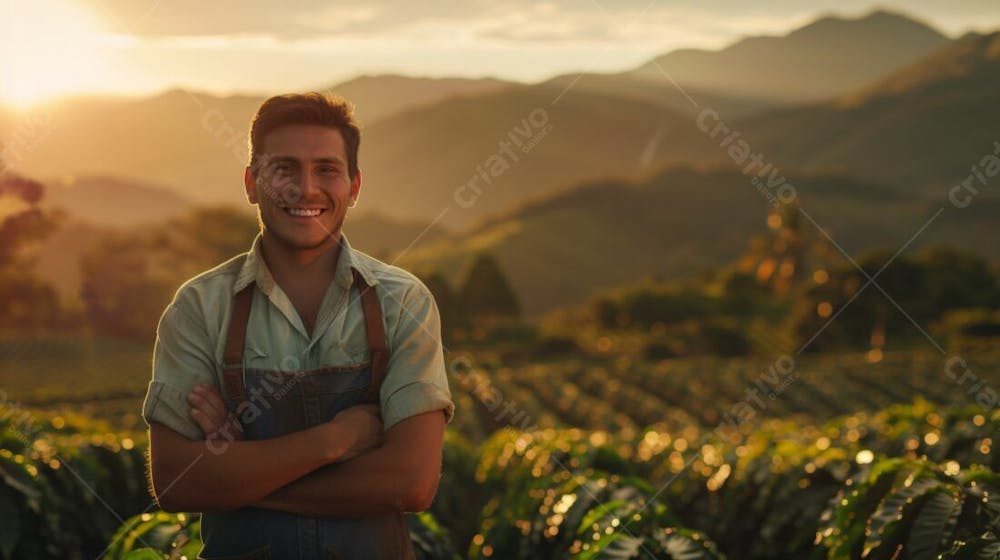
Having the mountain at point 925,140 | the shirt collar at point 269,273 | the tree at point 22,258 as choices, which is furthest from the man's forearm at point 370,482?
the mountain at point 925,140

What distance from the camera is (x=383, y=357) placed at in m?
2.56

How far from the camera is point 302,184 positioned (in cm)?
255

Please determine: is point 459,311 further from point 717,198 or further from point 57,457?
point 717,198

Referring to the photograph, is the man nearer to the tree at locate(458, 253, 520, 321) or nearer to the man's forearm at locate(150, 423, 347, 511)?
the man's forearm at locate(150, 423, 347, 511)

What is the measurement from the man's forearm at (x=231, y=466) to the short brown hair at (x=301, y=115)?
30.1 inches

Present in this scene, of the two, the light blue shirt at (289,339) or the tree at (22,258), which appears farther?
the tree at (22,258)

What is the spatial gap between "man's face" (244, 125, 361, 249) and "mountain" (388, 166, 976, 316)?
120706 mm

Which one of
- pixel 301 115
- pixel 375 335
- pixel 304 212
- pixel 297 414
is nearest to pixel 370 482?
pixel 297 414

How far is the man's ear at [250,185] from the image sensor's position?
267cm

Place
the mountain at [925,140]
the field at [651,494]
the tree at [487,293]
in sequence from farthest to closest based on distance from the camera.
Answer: the mountain at [925,140] < the tree at [487,293] < the field at [651,494]

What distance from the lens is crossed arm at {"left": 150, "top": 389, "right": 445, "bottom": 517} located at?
2455mm

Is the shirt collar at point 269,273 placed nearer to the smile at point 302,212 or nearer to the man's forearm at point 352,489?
the smile at point 302,212

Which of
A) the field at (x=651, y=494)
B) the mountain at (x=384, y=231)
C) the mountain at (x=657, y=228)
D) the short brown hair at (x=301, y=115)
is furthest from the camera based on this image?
the mountain at (x=384, y=231)

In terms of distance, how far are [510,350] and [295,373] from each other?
61558mm
